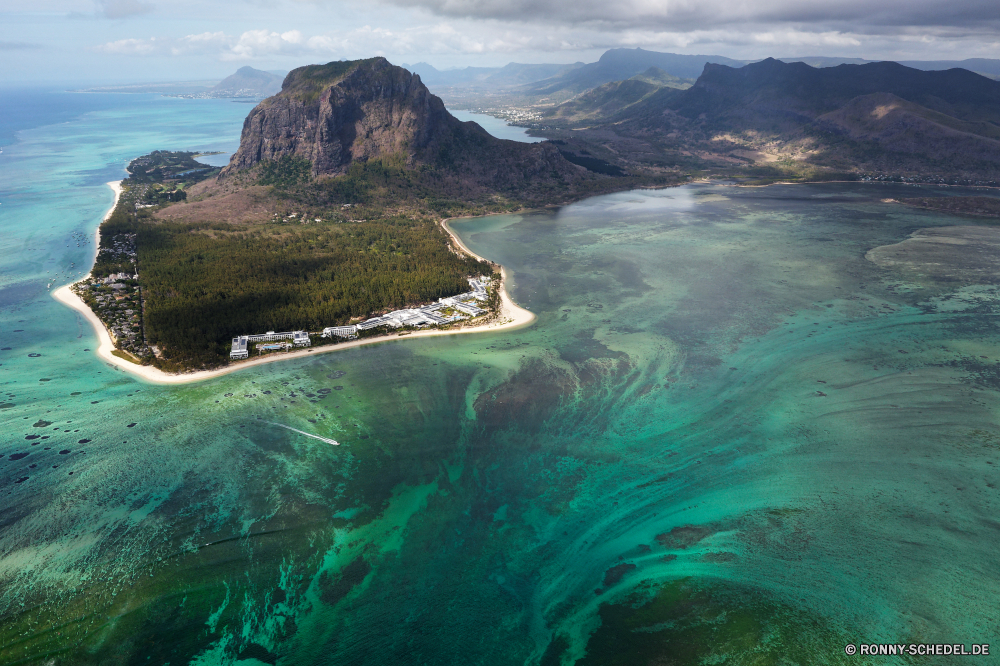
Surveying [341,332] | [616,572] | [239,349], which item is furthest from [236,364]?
[616,572]

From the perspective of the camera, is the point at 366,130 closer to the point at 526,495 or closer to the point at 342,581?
the point at 526,495

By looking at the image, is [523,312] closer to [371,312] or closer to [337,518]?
[371,312]

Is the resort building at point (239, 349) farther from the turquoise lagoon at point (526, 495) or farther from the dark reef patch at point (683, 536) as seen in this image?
the dark reef patch at point (683, 536)

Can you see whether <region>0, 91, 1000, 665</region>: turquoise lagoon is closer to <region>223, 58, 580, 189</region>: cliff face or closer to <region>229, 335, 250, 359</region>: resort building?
<region>229, 335, 250, 359</region>: resort building

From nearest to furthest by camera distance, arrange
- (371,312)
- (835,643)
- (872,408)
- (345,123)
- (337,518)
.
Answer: (835,643), (337,518), (872,408), (371,312), (345,123)

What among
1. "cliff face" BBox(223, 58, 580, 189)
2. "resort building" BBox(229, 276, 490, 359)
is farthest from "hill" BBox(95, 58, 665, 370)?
"resort building" BBox(229, 276, 490, 359)

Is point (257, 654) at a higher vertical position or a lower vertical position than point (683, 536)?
lower

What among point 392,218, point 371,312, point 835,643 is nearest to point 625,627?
point 835,643
